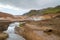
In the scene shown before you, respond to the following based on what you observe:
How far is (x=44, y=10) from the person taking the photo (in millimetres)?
85062

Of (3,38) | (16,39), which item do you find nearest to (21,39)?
(16,39)

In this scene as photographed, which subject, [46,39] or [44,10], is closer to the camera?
[46,39]

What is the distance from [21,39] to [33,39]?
573 centimetres

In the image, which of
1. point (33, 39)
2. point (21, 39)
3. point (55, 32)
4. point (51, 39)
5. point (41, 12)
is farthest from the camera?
point (41, 12)

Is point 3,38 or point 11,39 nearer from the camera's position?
point 3,38

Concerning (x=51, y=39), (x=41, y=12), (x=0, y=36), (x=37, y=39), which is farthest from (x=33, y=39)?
(x=41, y=12)

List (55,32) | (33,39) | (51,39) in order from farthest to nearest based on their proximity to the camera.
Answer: (55,32), (33,39), (51,39)

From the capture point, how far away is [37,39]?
79.9 ft

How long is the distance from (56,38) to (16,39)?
899cm

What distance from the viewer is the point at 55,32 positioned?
28203mm

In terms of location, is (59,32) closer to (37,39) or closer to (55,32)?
(55,32)

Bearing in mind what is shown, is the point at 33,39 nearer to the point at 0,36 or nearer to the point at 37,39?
the point at 37,39

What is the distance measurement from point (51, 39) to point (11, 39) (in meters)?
9.61

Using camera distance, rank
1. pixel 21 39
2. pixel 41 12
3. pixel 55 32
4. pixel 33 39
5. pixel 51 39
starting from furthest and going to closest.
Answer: pixel 41 12 < pixel 21 39 < pixel 55 32 < pixel 33 39 < pixel 51 39
